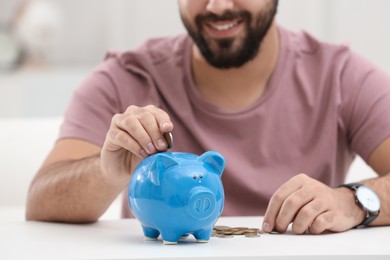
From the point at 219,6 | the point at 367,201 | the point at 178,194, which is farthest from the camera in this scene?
the point at 219,6

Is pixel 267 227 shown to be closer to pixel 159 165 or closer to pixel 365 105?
pixel 159 165

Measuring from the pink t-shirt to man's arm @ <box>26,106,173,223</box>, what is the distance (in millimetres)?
115

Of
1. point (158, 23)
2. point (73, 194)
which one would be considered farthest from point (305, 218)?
point (158, 23)

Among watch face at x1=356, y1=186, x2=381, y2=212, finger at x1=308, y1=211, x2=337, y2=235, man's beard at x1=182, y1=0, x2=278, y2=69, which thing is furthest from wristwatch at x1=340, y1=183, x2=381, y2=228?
man's beard at x1=182, y1=0, x2=278, y2=69

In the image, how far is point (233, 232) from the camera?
108 cm

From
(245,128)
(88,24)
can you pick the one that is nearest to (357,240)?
(245,128)

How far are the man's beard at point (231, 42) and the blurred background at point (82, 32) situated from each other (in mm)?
1839

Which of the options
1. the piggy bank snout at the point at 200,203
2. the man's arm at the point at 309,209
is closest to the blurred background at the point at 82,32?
the man's arm at the point at 309,209

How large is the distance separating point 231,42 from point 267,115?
175 mm

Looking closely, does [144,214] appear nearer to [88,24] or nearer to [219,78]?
[219,78]

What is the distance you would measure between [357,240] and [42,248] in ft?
1.40

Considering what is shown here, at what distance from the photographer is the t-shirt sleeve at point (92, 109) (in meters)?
1.52

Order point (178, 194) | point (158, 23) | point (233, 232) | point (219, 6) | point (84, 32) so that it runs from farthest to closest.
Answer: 1. point (84, 32)
2. point (158, 23)
3. point (219, 6)
4. point (233, 232)
5. point (178, 194)

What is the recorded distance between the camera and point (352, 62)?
1.64 metres
